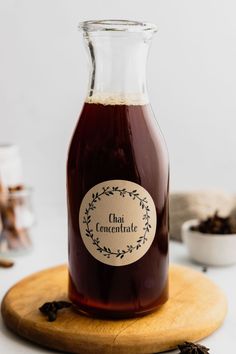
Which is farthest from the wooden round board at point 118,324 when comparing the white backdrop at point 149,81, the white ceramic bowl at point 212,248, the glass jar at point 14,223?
the white backdrop at point 149,81

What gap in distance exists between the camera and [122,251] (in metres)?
0.90

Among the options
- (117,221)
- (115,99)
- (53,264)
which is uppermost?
(115,99)

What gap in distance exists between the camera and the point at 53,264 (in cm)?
136

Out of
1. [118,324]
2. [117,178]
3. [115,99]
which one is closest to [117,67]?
[115,99]

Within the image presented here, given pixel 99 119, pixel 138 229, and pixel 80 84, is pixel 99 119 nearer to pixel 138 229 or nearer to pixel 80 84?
pixel 138 229

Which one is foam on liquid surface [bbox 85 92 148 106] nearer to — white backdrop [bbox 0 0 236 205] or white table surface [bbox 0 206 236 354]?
white table surface [bbox 0 206 236 354]

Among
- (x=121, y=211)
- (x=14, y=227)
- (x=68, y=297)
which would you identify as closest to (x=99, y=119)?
(x=121, y=211)

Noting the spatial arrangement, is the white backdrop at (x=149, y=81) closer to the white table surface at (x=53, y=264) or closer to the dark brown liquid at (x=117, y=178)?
the white table surface at (x=53, y=264)

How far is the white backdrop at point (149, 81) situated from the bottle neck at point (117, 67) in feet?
2.66

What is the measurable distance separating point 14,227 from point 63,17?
1.97 feet

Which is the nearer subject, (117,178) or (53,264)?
(117,178)

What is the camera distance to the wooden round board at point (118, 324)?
866 millimetres

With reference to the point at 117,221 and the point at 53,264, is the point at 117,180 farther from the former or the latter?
the point at 53,264

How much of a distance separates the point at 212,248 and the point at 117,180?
47 cm
